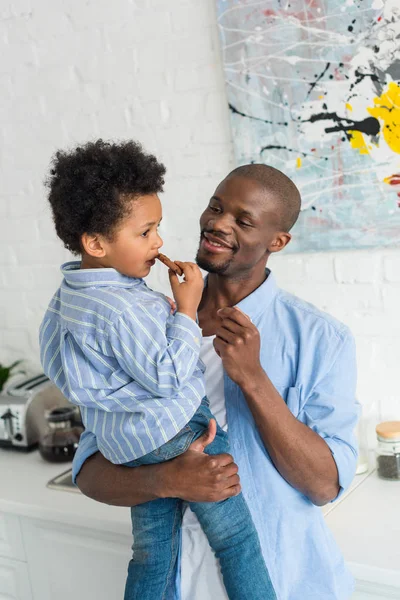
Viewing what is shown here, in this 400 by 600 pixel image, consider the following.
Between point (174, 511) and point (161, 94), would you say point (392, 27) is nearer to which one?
point (161, 94)

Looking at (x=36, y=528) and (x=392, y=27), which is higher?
(x=392, y=27)

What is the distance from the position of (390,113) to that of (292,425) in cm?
95

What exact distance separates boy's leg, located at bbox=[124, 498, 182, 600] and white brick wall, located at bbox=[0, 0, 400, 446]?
925mm

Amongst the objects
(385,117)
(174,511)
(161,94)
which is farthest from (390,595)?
(161,94)

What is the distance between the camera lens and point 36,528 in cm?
211

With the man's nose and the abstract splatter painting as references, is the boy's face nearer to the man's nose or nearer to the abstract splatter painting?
the man's nose

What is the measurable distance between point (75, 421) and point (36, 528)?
15.5 inches

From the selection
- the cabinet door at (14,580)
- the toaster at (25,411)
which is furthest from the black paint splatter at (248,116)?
the cabinet door at (14,580)

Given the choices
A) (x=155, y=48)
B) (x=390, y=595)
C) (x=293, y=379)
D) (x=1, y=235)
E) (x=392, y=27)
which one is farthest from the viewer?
(x=1, y=235)

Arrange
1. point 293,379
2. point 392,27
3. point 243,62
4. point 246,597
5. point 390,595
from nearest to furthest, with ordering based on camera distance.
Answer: point 246,597 → point 293,379 → point 390,595 → point 392,27 → point 243,62

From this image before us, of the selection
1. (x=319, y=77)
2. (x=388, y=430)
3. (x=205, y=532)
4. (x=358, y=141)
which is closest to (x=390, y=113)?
(x=358, y=141)

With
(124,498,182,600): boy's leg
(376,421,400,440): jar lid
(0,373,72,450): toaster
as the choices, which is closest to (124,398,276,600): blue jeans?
(124,498,182,600): boy's leg

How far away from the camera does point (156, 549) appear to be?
1.37m

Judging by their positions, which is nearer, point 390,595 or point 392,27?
point 390,595
